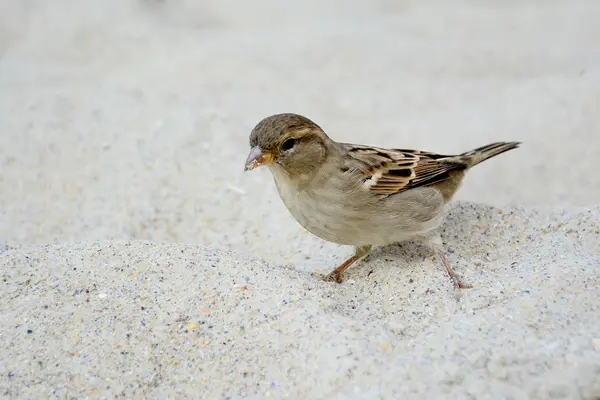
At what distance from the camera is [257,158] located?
405cm

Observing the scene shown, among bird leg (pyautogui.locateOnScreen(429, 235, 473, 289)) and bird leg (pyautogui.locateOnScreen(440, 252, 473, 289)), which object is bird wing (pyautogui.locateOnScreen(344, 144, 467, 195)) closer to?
bird leg (pyautogui.locateOnScreen(429, 235, 473, 289))

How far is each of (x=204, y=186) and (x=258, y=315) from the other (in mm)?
2807

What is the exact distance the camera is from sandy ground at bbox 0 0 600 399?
10.3ft

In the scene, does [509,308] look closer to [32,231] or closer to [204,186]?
[204,186]

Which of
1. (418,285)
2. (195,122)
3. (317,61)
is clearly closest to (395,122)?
(317,61)

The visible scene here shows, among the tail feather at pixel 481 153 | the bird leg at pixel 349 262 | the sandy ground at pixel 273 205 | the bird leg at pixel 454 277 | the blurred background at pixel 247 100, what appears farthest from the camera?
the blurred background at pixel 247 100

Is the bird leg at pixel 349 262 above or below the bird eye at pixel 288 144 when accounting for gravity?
below

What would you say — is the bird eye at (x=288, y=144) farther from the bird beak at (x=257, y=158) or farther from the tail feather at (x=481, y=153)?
the tail feather at (x=481, y=153)

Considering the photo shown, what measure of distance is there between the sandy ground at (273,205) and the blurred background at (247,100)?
30 millimetres

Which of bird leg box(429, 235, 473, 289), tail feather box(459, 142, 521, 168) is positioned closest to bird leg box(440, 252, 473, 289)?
bird leg box(429, 235, 473, 289)

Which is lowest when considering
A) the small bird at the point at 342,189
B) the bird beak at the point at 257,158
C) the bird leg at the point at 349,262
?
the bird leg at the point at 349,262

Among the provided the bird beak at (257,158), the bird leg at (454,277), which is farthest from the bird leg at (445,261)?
the bird beak at (257,158)

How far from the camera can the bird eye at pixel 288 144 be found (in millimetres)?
4113

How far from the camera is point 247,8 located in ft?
31.7
